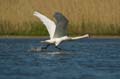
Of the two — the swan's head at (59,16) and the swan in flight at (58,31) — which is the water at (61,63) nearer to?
the swan in flight at (58,31)

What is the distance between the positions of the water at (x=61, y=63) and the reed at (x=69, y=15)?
22.8 feet

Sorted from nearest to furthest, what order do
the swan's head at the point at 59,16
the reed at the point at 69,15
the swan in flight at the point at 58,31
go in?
1. the swan's head at the point at 59,16
2. the swan in flight at the point at 58,31
3. the reed at the point at 69,15

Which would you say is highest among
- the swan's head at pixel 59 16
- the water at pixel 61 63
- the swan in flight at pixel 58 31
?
the swan's head at pixel 59 16

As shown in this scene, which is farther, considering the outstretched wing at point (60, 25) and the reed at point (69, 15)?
the reed at point (69, 15)

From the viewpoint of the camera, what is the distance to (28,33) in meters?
37.3

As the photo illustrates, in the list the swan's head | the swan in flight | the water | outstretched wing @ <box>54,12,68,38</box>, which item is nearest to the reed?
the water

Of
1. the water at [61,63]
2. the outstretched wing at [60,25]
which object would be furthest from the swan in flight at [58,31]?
the water at [61,63]

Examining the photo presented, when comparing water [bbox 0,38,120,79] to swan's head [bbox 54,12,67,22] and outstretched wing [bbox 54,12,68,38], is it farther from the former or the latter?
swan's head [bbox 54,12,67,22]

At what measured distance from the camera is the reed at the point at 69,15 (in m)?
37.4

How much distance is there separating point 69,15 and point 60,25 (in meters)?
14.6

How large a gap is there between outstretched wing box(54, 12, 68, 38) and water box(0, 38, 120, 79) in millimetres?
633

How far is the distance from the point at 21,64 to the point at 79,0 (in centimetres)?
2125

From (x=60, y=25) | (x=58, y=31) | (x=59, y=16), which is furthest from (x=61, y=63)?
(x=58, y=31)

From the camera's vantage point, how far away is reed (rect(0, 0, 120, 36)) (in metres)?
37.4
